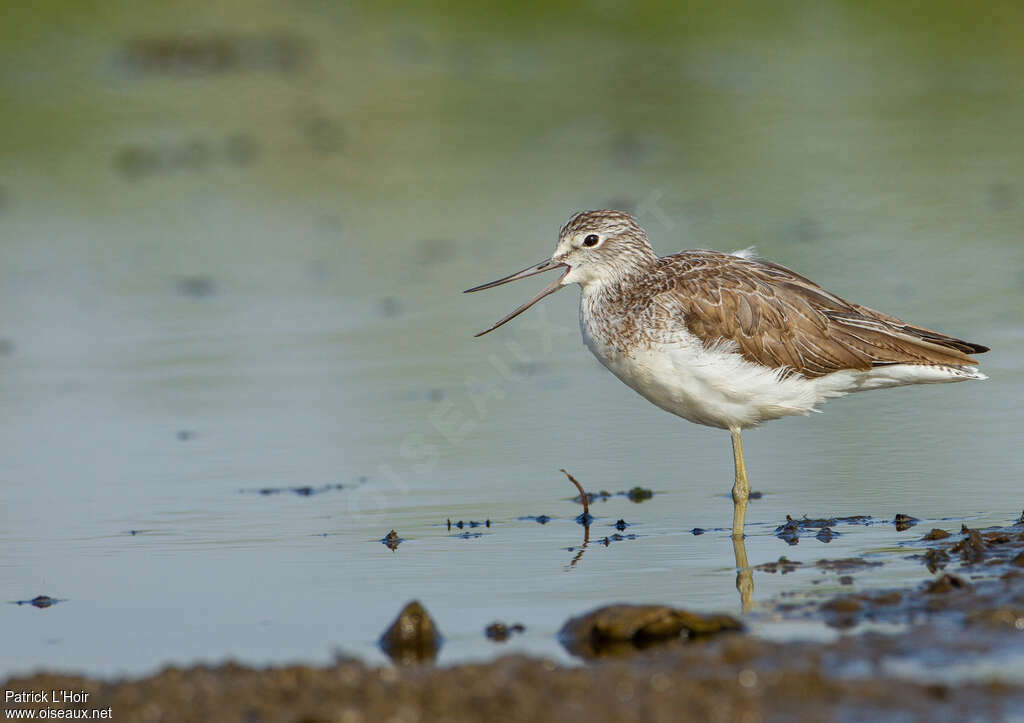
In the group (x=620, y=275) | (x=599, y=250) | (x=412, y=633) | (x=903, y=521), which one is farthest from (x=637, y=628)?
(x=599, y=250)

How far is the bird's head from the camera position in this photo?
999cm

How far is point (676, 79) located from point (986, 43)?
6.12 metres

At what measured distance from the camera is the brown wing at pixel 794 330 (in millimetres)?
9195

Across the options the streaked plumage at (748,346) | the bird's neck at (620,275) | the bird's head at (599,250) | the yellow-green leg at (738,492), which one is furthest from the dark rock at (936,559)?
the bird's head at (599,250)

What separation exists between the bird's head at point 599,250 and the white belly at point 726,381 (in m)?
0.63

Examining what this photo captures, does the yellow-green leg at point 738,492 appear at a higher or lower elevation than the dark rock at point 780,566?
higher

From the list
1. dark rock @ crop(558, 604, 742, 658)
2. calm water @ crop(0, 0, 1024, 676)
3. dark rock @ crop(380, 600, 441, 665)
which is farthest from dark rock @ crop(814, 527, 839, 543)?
dark rock @ crop(380, 600, 441, 665)

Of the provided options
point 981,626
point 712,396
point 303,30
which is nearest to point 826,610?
point 981,626

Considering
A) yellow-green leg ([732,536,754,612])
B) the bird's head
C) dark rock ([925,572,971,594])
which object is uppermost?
the bird's head

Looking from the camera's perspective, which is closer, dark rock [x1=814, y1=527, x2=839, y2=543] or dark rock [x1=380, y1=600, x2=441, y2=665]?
dark rock [x1=380, y1=600, x2=441, y2=665]

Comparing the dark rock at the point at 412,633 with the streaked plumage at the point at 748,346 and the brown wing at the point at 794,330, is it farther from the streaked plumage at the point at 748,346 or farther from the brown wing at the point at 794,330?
the brown wing at the point at 794,330

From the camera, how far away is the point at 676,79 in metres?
25.9

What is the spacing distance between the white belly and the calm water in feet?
1.77

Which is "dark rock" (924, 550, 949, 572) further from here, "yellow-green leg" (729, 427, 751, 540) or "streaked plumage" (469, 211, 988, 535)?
"streaked plumage" (469, 211, 988, 535)
